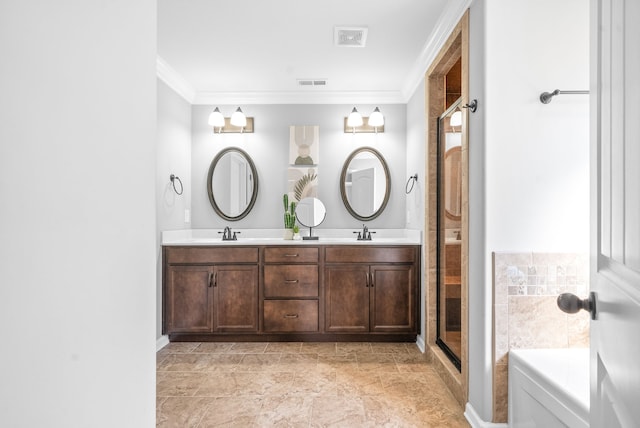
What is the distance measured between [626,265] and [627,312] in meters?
0.08

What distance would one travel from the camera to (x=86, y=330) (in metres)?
0.61

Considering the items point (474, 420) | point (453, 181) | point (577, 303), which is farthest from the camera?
point (453, 181)

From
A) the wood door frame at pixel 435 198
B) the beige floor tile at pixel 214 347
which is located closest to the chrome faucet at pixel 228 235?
the beige floor tile at pixel 214 347

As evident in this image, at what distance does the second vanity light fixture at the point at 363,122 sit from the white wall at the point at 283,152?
5 centimetres

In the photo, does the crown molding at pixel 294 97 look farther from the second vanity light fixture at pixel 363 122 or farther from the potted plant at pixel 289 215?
the potted plant at pixel 289 215

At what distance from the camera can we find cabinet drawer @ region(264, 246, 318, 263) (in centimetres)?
347

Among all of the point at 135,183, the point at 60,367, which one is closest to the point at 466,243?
the point at 135,183

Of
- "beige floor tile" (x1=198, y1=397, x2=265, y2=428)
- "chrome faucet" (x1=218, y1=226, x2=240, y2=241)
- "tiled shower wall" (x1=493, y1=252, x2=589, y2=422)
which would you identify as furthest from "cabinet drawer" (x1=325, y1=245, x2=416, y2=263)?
"tiled shower wall" (x1=493, y1=252, x2=589, y2=422)

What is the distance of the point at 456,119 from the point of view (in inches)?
103

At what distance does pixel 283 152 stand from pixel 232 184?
2.07 ft

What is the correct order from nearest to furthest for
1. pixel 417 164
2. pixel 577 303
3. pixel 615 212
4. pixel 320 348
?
1. pixel 615 212
2. pixel 577 303
3. pixel 320 348
4. pixel 417 164

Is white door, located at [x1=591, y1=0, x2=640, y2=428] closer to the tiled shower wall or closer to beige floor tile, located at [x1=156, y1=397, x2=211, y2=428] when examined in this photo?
the tiled shower wall

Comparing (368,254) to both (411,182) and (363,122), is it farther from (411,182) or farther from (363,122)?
(363,122)

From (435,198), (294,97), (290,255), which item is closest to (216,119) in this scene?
(294,97)
